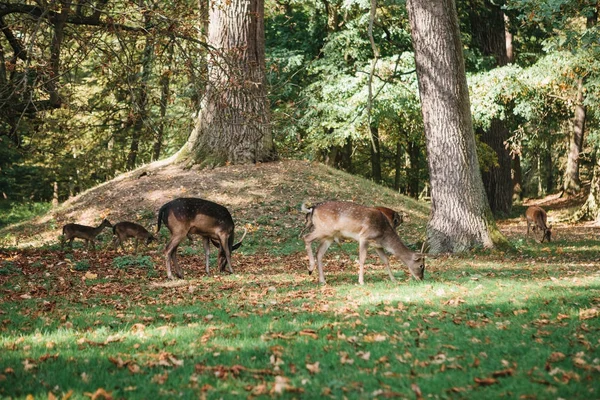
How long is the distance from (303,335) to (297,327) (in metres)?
0.42

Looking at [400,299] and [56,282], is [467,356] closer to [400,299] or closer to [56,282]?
[400,299]

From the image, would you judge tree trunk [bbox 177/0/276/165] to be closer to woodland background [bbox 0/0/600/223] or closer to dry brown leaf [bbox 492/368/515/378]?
woodland background [bbox 0/0/600/223]

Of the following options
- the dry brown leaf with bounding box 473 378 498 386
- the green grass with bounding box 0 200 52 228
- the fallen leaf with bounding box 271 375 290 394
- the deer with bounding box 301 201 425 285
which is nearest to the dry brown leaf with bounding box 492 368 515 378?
the dry brown leaf with bounding box 473 378 498 386

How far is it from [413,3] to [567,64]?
32.1 feet

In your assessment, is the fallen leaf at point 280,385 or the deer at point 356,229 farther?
the deer at point 356,229

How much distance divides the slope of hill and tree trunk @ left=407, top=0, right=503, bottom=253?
2.77 m

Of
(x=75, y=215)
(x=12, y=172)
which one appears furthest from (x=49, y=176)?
(x=75, y=215)

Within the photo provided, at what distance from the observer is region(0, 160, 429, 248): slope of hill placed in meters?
18.8

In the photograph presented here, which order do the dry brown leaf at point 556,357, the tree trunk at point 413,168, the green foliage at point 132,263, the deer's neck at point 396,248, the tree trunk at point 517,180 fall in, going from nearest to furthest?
1. the dry brown leaf at point 556,357
2. the deer's neck at point 396,248
3. the green foliage at point 132,263
4. the tree trunk at point 413,168
5. the tree trunk at point 517,180

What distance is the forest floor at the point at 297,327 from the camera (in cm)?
528

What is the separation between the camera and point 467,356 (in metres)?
6.05

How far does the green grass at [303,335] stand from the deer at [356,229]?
399 mm

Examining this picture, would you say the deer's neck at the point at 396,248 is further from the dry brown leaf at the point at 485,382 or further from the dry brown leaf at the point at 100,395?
the dry brown leaf at the point at 100,395

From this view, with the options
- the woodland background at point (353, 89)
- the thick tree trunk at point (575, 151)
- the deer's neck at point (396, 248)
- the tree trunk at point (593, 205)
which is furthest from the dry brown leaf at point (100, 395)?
the thick tree trunk at point (575, 151)
